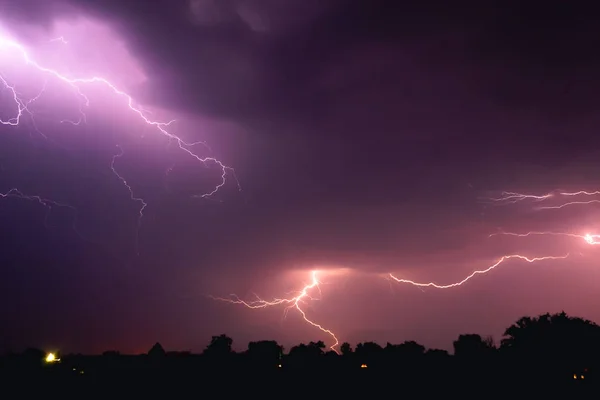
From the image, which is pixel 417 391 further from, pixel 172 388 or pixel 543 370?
pixel 172 388

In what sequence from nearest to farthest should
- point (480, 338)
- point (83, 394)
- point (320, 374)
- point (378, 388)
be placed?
point (83, 394) < point (378, 388) < point (320, 374) < point (480, 338)

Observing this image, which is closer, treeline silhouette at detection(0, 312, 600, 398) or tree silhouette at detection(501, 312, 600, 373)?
treeline silhouette at detection(0, 312, 600, 398)

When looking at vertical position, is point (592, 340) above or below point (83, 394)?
above

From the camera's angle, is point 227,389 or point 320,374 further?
point 320,374

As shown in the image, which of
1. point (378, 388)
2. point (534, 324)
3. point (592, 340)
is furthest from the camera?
point (534, 324)

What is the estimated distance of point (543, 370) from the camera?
734 inches

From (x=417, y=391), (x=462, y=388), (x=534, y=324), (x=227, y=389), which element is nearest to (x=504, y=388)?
(x=462, y=388)

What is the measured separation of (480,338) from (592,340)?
20986mm

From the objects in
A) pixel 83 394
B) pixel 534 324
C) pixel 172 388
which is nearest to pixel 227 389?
pixel 172 388

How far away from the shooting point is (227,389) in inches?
674

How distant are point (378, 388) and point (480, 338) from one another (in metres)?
32.0

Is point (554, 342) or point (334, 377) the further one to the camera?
point (554, 342)

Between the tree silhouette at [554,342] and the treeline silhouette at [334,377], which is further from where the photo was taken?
the tree silhouette at [554,342]

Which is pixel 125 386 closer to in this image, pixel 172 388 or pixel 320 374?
pixel 172 388
